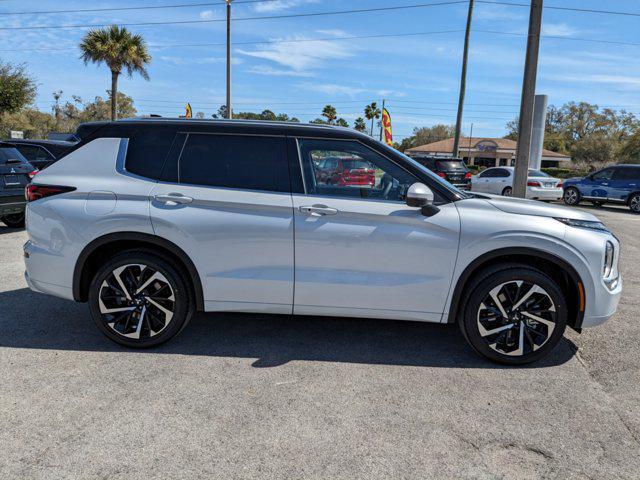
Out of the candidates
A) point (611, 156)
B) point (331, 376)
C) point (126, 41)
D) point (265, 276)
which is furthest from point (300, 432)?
point (611, 156)

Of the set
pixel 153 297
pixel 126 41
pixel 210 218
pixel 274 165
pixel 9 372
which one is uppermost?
pixel 126 41

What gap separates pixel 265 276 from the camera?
3840 mm

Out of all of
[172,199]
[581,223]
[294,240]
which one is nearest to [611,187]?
[581,223]

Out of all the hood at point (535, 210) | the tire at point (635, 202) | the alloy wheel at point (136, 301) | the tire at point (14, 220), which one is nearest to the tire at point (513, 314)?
the hood at point (535, 210)

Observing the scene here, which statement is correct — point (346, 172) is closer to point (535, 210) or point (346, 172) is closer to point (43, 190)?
point (535, 210)

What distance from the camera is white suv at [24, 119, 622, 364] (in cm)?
373

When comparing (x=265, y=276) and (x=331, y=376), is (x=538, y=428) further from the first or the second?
(x=265, y=276)

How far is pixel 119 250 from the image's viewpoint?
13.4 feet

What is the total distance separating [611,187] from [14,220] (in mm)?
19496

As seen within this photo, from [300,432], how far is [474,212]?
209cm

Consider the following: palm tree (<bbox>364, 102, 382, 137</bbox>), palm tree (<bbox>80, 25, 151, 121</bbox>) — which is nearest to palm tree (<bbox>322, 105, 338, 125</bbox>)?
palm tree (<bbox>364, 102, 382, 137</bbox>)

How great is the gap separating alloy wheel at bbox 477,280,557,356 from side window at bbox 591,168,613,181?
711 inches

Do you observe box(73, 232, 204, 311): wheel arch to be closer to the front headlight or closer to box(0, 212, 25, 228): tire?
the front headlight

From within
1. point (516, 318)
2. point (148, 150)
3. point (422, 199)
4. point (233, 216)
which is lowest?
point (516, 318)
